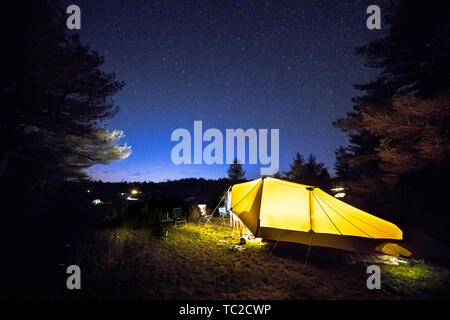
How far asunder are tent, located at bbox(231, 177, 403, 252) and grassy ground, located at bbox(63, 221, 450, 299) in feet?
2.29

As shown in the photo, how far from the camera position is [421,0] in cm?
841

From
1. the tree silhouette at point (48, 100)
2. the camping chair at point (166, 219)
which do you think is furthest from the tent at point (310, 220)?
the tree silhouette at point (48, 100)

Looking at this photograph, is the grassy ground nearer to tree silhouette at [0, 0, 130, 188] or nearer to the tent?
the tent

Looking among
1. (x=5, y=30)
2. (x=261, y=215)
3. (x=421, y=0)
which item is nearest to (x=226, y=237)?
(x=261, y=215)

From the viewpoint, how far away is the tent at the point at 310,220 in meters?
4.50

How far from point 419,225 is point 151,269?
8922 mm

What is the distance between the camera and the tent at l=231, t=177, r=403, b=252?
4.50 meters

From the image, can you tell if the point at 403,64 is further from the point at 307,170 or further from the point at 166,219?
the point at 307,170

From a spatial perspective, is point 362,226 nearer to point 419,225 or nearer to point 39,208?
point 419,225

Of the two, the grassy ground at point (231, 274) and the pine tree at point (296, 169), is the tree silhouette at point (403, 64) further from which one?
the pine tree at point (296, 169)

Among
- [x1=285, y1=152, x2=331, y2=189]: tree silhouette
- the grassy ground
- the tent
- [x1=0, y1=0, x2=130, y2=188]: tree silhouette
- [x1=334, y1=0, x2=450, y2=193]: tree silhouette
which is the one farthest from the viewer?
[x1=285, y1=152, x2=331, y2=189]: tree silhouette


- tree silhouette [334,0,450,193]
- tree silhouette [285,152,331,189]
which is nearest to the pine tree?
tree silhouette [285,152,331,189]

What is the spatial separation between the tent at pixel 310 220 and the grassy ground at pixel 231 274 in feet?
2.29

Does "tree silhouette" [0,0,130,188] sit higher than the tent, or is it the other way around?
"tree silhouette" [0,0,130,188]
